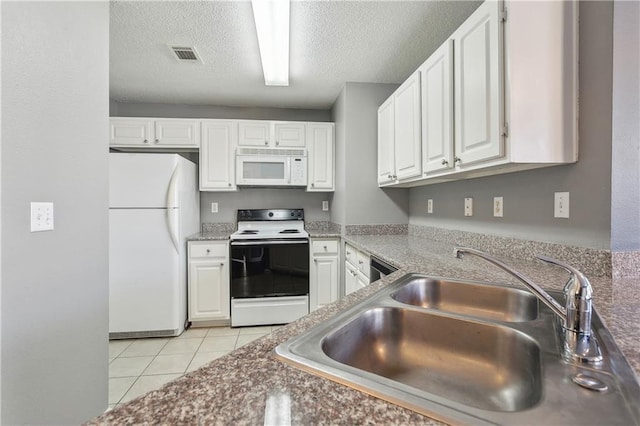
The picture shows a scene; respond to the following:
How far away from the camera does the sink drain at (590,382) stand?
0.43 m

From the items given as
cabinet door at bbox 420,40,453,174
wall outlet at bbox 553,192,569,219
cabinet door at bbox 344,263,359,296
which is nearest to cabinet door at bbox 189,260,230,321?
cabinet door at bbox 344,263,359,296

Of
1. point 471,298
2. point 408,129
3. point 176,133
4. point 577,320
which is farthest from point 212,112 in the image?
point 577,320

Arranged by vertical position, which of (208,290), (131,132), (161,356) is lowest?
(161,356)

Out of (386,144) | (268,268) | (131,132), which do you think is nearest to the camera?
(386,144)

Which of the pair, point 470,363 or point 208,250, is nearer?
point 470,363

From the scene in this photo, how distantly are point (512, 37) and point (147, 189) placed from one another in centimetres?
268

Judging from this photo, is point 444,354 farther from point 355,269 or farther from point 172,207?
point 172,207

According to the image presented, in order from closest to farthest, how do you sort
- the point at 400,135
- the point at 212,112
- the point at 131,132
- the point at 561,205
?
1. the point at 561,205
2. the point at 400,135
3. the point at 131,132
4. the point at 212,112

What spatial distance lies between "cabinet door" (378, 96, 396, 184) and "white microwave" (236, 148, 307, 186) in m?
0.89

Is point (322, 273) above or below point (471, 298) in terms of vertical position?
below

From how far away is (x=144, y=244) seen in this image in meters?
2.46

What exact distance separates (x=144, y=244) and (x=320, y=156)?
1945 millimetres

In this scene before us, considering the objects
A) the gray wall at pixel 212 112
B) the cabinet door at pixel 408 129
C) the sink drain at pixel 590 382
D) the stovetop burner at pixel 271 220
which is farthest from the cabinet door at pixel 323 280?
the sink drain at pixel 590 382

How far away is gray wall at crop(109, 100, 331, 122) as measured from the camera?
3.26 metres
